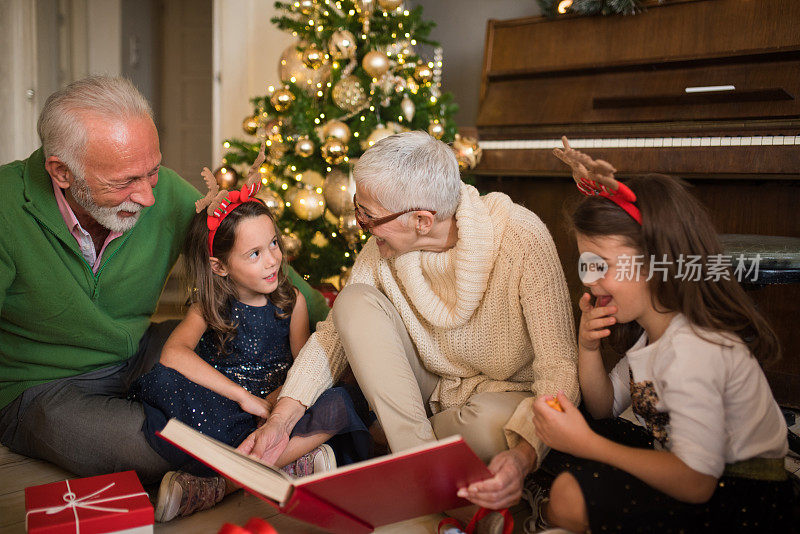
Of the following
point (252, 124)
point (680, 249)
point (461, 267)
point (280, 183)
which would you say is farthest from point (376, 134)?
point (680, 249)

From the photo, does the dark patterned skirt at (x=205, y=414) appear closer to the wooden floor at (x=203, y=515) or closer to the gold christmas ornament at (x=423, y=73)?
the wooden floor at (x=203, y=515)

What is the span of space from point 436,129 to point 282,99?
678mm

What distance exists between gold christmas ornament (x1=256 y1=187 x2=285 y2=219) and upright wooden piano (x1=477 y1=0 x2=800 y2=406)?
0.84 m

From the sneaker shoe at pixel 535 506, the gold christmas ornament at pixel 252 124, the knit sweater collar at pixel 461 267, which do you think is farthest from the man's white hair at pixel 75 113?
the gold christmas ornament at pixel 252 124

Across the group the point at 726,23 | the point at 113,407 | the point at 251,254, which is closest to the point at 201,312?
the point at 251,254

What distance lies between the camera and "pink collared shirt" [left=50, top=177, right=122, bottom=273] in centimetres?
157

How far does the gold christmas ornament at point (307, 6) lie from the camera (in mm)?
2723

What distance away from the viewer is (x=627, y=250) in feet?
3.71

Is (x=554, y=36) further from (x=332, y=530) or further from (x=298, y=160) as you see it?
(x=332, y=530)

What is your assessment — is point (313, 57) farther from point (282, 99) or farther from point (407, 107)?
point (407, 107)

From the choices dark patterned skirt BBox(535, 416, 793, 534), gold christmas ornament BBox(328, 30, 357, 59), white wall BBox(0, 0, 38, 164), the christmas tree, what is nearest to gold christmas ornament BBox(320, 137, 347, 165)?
the christmas tree

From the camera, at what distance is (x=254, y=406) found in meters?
1.51

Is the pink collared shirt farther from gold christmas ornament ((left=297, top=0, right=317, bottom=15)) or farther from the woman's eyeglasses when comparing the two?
gold christmas ornament ((left=297, top=0, right=317, bottom=15))

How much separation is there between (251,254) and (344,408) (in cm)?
46
